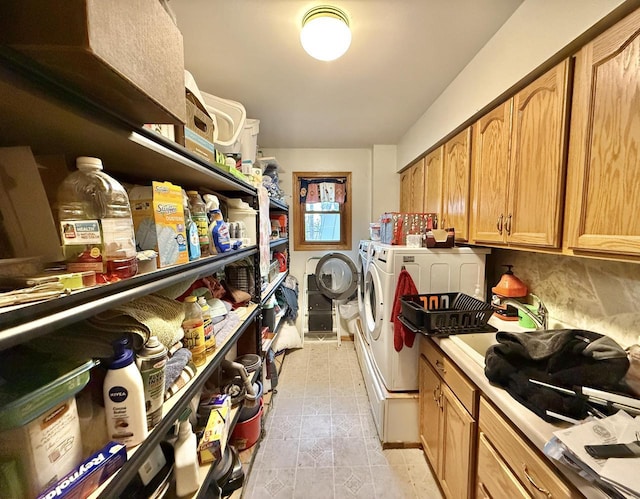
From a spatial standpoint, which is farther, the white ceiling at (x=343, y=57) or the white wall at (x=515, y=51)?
the white ceiling at (x=343, y=57)

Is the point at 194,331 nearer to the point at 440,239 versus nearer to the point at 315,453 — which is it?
the point at 315,453

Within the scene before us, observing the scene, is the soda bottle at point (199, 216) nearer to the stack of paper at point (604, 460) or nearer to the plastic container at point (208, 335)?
the plastic container at point (208, 335)

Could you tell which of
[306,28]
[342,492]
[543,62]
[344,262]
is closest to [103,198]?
[306,28]

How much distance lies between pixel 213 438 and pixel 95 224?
903 millimetres

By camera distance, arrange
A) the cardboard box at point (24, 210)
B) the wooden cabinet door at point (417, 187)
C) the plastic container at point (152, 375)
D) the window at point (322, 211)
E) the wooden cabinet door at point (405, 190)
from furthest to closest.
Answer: the window at point (322, 211), the wooden cabinet door at point (405, 190), the wooden cabinet door at point (417, 187), the plastic container at point (152, 375), the cardboard box at point (24, 210)

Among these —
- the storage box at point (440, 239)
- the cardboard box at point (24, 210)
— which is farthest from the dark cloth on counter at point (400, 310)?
the cardboard box at point (24, 210)

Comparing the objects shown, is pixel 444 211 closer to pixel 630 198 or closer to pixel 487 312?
pixel 487 312

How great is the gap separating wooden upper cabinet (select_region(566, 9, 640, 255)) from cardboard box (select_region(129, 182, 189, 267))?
55.3 inches

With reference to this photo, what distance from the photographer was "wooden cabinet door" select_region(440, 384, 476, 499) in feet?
3.65

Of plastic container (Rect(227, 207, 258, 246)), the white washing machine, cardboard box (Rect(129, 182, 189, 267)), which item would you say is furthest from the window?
cardboard box (Rect(129, 182, 189, 267))

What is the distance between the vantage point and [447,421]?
1.31 meters

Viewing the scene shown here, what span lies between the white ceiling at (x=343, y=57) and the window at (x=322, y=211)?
99 cm

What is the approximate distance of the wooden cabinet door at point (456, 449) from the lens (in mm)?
1111

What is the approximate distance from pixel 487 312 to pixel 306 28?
5.55 feet
